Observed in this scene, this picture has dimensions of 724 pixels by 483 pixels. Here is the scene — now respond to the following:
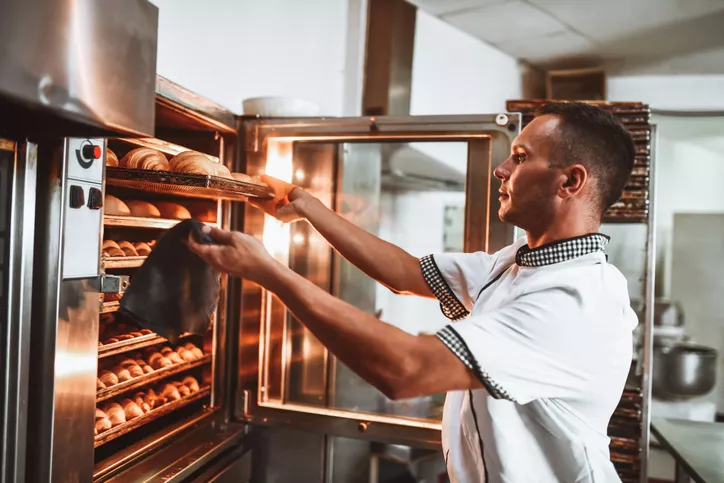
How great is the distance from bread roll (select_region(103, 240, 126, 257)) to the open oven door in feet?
1.56

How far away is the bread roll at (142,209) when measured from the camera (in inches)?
75.6

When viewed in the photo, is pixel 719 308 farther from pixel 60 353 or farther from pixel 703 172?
pixel 60 353

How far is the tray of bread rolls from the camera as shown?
4.93 feet

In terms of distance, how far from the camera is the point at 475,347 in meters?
1.08

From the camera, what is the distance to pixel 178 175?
1.49 metres

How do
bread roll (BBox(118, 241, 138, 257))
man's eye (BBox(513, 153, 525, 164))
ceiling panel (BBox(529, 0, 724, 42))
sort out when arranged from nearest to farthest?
man's eye (BBox(513, 153, 525, 164)) < bread roll (BBox(118, 241, 138, 257)) < ceiling panel (BBox(529, 0, 724, 42))

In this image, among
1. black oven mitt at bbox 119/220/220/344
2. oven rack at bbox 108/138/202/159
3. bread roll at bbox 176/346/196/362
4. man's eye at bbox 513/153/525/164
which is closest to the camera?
black oven mitt at bbox 119/220/220/344

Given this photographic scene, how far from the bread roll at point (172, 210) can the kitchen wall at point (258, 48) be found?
0.48 m

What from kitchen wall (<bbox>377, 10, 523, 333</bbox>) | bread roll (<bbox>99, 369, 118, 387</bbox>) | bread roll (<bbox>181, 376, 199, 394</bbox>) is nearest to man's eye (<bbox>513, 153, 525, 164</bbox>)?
bread roll (<bbox>99, 369, 118, 387</bbox>)

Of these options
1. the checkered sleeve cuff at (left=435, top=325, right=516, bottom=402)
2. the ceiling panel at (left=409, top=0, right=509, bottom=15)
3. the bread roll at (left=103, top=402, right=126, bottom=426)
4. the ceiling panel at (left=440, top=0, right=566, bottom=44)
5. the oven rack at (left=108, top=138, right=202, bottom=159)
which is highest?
the ceiling panel at (left=440, top=0, right=566, bottom=44)

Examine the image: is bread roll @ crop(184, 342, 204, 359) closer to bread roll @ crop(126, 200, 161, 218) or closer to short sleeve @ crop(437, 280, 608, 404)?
bread roll @ crop(126, 200, 161, 218)

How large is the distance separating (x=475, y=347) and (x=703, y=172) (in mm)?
4695

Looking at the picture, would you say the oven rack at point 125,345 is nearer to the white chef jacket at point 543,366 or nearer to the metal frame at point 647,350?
the white chef jacket at point 543,366

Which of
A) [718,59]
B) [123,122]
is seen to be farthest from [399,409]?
[718,59]
